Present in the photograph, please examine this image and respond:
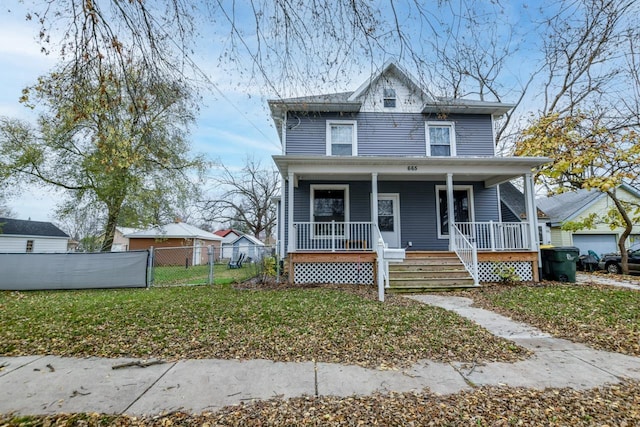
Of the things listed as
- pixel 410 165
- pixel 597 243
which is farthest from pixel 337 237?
pixel 597 243

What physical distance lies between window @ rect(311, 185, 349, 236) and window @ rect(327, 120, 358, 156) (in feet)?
4.54

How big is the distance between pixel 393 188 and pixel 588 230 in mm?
14930

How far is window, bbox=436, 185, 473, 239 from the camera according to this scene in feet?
37.0

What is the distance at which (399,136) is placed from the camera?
11758 millimetres

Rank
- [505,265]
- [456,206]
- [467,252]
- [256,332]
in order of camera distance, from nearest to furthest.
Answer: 1. [256,332]
2. [467,252]
3. [505,265]
4. [456,206]

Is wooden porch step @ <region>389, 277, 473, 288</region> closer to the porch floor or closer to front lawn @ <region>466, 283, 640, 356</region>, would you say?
the porch floor

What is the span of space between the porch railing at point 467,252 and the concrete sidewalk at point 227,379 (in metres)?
4.73

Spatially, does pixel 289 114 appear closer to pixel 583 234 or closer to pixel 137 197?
pixel 137 197

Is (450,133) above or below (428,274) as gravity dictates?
above

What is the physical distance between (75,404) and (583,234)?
934 inches

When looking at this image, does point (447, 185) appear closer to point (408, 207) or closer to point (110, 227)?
point (408, 207)

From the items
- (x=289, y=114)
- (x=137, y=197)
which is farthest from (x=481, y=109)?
(x=137, y=197)

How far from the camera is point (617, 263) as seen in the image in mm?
13781

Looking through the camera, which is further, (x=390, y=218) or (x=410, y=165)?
(x=390, y=218)
